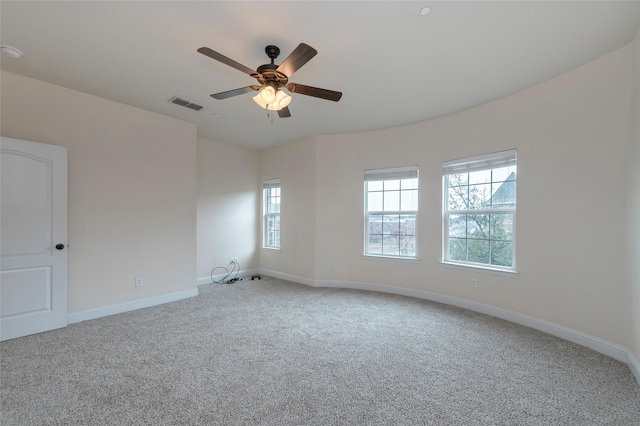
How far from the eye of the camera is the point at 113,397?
189 cm

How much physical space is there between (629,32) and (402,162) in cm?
246

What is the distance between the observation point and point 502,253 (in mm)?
3336

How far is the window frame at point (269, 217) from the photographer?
5.59 metres

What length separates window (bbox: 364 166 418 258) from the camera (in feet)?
13.9

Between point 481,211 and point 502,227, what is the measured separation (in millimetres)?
295

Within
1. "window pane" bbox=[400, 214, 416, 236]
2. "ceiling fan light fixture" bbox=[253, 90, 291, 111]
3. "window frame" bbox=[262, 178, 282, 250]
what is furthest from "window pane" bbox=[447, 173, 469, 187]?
"window frame" bbox=[262, 178, 282, 250]

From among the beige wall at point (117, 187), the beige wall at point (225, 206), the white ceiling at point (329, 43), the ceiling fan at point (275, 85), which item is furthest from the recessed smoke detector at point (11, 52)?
the beige wall at point (225, 206)

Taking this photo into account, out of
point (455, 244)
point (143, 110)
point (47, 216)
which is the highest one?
point (143, 110)

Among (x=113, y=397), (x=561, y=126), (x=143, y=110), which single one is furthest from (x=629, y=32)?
(x=143, y=110)

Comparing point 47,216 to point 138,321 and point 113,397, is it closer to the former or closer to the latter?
point 138,321

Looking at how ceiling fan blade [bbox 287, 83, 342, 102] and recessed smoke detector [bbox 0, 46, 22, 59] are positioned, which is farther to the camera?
recessed smoke detector [bbox 0, 46, 22, 59]

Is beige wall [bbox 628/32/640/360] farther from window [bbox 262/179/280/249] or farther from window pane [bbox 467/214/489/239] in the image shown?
window [bbox 262/179/280/249]

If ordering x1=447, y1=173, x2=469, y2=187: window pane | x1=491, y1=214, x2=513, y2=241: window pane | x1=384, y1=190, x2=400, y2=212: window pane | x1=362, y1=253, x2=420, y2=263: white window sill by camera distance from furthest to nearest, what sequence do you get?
x1=384, y1=190, x2=400, y2=212: window pane, x1=362, y1=253, x2=420, y2=263: white window sill, x1=447, y1=173, x2=469, y2=187: window pane, x1=491, y1=214, x2=513, y2=241: window pane

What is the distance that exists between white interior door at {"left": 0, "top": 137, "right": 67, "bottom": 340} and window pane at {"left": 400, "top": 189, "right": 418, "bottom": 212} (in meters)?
4.28
